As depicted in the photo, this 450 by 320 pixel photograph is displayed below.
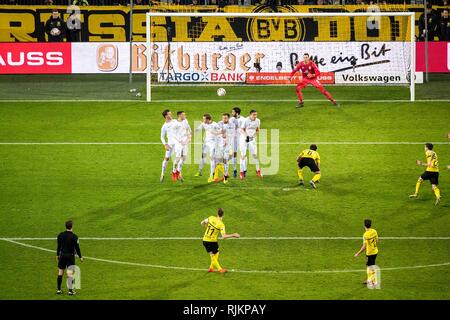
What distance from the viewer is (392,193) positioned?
3112 centimetres

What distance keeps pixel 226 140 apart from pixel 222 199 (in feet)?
7.11

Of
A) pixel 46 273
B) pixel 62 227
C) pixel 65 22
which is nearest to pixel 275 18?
pixel 65 22

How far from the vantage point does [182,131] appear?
31.2 metres

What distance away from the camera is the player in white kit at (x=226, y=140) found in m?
31.4

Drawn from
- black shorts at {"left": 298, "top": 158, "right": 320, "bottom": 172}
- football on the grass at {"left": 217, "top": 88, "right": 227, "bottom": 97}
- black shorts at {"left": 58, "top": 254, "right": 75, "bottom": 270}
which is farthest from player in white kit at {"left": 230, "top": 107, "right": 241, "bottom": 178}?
black shorts at {"left": 58, "top": 254, "right": 75, "bottom": 270}

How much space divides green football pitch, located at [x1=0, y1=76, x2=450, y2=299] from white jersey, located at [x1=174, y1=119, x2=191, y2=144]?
1.57m

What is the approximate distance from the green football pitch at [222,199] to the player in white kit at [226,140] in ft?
2.60

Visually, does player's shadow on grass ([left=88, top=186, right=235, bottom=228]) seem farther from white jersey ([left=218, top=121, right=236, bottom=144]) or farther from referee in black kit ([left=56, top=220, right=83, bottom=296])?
referee in black kit ([left=56, top=220, right=83, bottom=296])

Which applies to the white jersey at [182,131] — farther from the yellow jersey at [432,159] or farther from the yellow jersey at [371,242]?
the yellow jersey at [371,242]

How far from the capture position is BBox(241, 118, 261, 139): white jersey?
3181 cm

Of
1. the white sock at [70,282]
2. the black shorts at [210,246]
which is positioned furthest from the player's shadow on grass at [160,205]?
the white sock at [70,282]

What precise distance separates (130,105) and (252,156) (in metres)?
9.63

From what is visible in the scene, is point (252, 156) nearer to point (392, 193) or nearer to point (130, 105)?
point (392, 193)

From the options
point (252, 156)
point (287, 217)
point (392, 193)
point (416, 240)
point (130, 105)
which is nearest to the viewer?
point (416, 240)
